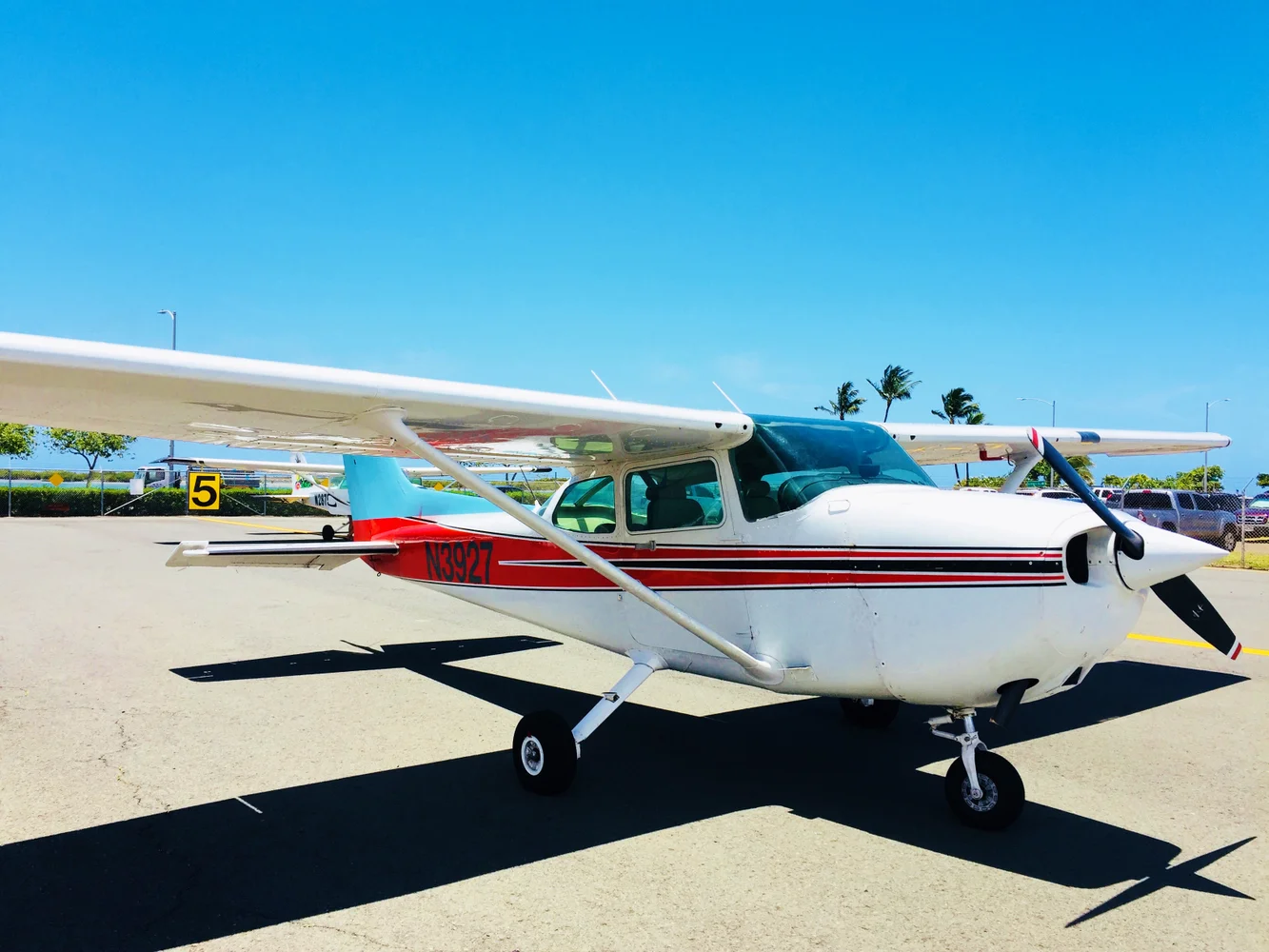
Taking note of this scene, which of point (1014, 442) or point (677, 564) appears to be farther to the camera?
point (1014, 442)

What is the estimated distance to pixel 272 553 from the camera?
23.9 feet

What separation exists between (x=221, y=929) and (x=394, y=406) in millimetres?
2336

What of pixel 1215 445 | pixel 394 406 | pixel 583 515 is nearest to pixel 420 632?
pixel 583 515

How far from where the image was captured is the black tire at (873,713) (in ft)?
19.9

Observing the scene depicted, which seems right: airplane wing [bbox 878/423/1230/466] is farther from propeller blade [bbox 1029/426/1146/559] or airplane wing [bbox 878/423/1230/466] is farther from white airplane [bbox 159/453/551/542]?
white airplane [bbox 159/453/551/542]

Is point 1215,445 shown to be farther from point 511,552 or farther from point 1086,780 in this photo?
point 511,552

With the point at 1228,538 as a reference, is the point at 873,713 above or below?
below

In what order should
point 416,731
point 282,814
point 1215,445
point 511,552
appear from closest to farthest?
1. point 282,814
2. point 416,731
3. point 511,552
4. point 1215,445

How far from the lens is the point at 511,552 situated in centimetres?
660

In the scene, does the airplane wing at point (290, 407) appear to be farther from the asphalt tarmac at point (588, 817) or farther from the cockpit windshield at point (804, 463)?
the asphalt tarmac at point (588, 817)

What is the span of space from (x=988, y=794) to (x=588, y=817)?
6.67 feet

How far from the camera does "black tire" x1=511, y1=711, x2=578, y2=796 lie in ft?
15.4

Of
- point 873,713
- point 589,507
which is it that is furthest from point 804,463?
point 873,713

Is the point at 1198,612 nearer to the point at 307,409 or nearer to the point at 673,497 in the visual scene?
the point at 673,497
